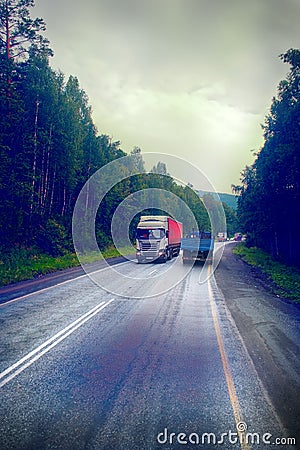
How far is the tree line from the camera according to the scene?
74.8 feet

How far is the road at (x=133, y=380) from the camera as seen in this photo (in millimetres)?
4273

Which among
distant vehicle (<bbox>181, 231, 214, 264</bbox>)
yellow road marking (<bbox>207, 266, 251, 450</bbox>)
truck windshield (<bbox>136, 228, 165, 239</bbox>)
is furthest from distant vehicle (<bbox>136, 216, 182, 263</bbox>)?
yellow road marking (<bbox>207, 266, 251, 450</bbox>)

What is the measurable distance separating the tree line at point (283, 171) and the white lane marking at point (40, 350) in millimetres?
19213

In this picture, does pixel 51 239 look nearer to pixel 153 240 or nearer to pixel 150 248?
pixel 150 248

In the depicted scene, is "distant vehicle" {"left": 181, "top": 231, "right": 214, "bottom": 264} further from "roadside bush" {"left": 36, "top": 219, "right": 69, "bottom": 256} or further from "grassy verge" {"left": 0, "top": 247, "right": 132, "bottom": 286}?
"roadside bush" {"left": 36, "top": 219, "right": 69, "bottom": 256}

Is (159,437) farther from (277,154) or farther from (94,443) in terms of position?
(277,154)

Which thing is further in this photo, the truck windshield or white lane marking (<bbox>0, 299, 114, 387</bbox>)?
the truck windshield

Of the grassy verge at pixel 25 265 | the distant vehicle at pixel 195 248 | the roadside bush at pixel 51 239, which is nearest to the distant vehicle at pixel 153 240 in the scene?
the distant vehicle at pixel 195 248

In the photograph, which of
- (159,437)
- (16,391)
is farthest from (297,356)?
(16,391)

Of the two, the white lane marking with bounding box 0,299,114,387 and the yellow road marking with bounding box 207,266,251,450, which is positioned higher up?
the white lane marking with bounding box 0,299,114,387

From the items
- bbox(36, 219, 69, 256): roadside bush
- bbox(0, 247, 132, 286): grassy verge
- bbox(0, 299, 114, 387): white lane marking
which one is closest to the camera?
bbox(0, 299, 114, 387): white lane marking

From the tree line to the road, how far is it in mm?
16197

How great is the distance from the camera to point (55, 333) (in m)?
8.22

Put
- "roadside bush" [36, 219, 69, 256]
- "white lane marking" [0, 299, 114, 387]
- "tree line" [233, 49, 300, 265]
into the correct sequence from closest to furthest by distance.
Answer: "white lane marking" [0, 299, 114, 387]
"tree line" [233, 49, 300, 265]
"roadside bush" [36, 219, 69, 256]
